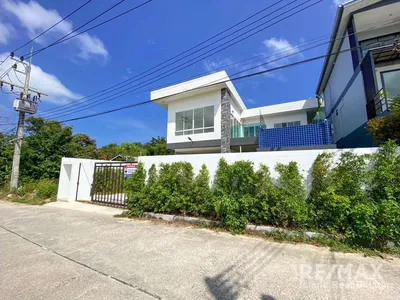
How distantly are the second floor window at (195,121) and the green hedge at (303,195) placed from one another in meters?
8.01

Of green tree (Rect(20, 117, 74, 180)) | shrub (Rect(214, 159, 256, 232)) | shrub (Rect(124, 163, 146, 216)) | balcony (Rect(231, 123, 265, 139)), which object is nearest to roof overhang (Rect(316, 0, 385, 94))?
balcony (Rect(231, 123, 265, 139))

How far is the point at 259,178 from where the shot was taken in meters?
5.37

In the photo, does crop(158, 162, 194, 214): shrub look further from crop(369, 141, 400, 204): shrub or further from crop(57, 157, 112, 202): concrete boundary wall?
crop(57, 157, 112, 202): concrete boundary wall

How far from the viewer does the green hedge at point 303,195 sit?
406 cm

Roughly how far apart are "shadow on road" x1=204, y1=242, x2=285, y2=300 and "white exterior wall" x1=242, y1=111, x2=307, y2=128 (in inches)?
592

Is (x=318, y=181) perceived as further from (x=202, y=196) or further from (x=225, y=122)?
(x=225, y=122)

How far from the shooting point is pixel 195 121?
1480 centimetres

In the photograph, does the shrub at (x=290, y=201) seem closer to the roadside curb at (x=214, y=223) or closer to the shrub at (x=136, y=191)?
the roadside curb at (x=214, y=223)

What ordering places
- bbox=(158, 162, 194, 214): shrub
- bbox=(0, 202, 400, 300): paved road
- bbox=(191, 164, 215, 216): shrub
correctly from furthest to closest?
bbox=(158, 162, 194, 214): shrub → bbox=(191, 164, 215, 216): shrub → bbox=(0, 202, 400, 300): paved road

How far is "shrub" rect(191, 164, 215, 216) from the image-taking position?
5.97m

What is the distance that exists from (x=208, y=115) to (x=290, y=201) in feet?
33.8

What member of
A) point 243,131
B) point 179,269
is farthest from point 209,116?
point 179,269

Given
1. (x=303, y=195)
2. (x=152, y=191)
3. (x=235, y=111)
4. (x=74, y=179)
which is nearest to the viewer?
(x=303, y=195)

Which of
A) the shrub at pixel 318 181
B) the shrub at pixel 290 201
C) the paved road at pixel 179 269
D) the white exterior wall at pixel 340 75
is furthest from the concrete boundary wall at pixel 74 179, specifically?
the white exterior wall at pixel 340 75
